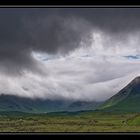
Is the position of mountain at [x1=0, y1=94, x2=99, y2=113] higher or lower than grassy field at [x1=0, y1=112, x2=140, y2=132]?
higher

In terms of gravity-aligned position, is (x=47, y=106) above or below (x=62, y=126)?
Result: above

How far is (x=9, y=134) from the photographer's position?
12.1 ft

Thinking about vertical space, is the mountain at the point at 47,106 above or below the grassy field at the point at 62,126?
above

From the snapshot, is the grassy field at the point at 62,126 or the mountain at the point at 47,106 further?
the mountain at the point at 47,106

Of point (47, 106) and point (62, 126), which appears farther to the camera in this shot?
point (47, 106)

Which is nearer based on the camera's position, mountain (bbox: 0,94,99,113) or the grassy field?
the grassy field

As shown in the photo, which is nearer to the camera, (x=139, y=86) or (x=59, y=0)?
(x=59, y=0)
